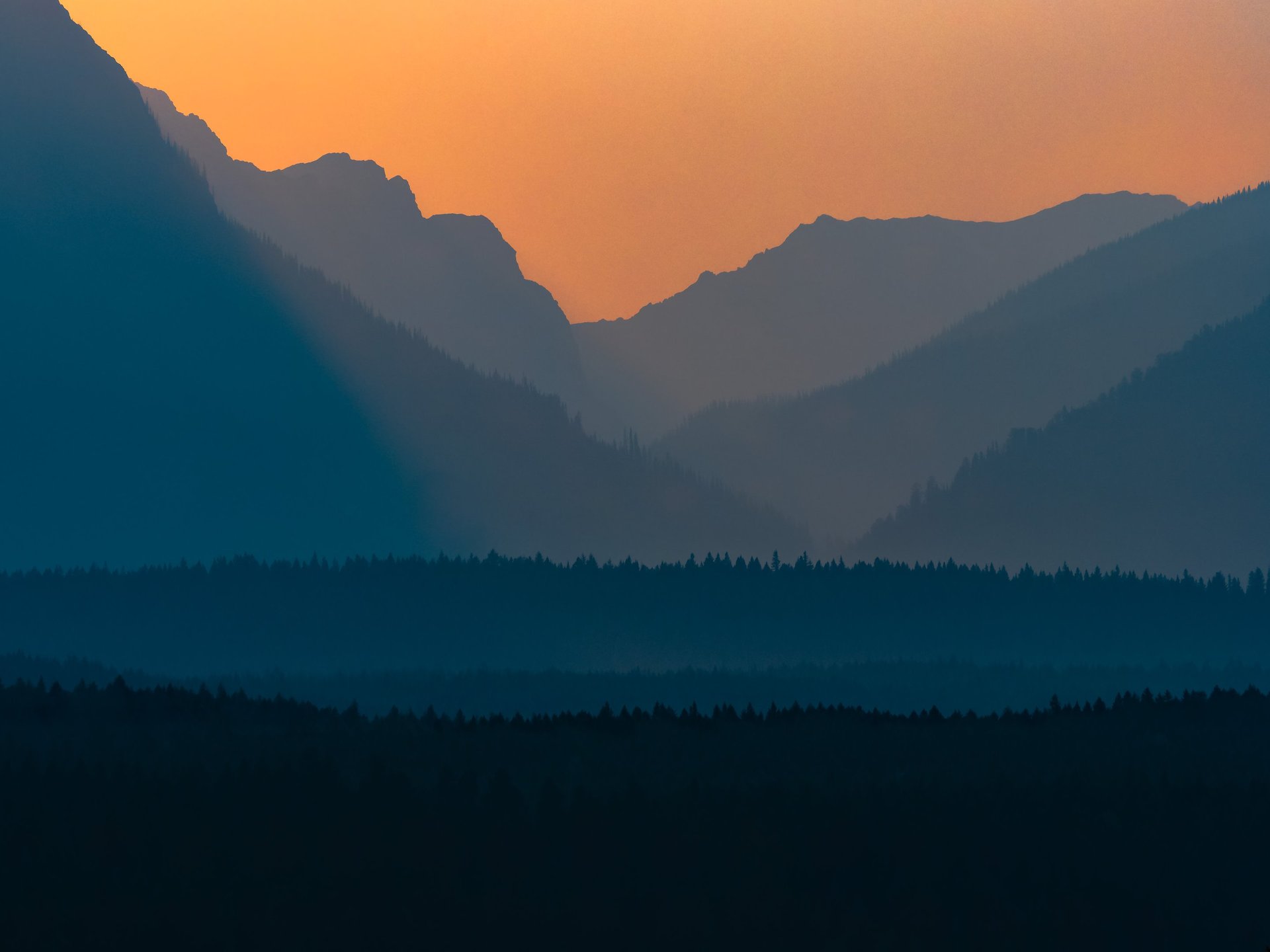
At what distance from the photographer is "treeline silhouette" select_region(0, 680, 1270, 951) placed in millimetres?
41312

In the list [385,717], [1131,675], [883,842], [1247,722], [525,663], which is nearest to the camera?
[883,842]

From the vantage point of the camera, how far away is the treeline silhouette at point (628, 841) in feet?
136

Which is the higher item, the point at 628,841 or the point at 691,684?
the point at 691,684

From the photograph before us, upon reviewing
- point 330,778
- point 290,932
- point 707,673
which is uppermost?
point 707,673

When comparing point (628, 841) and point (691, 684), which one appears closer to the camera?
point (628, 841)

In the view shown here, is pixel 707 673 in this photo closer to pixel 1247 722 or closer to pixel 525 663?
pixel 525 663

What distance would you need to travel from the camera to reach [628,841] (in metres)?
48.2

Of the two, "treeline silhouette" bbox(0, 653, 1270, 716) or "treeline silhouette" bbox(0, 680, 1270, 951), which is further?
"treeline silhouette" bbox(0, 653, 1270, 716)

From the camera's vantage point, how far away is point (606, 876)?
147 feet

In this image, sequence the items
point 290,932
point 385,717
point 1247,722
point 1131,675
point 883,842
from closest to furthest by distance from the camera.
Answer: point 290,932
point 883,842
point 1247,722
point 385,717
point 1131,675

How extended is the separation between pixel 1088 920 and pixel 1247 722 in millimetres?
35220

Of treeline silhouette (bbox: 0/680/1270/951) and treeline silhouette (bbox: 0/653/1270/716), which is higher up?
treeline silhouette (bbox: 0/653/1270/716)

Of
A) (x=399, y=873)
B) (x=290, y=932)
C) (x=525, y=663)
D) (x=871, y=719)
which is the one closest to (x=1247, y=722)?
(x=871, y=719)

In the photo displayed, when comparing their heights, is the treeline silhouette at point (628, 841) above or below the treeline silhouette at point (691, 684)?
below
